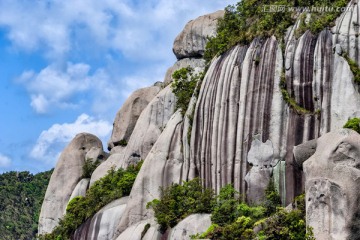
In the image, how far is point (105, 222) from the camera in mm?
41188

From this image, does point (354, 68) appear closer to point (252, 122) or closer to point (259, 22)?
point (252, 122)

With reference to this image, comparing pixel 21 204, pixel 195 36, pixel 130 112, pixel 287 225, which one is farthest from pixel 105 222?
pixel 21 204

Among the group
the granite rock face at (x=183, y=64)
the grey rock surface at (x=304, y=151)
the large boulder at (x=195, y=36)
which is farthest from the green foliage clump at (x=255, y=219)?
the large boulder at (x=195, y=36)

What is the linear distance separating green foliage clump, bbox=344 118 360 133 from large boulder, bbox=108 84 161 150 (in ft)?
66.0

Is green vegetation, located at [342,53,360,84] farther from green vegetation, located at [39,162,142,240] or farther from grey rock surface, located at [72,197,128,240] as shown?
green vegetation, located at [39,162,142,240]

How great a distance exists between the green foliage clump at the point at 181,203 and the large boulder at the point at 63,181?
44.6 feet

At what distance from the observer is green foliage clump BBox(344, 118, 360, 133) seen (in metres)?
31.4

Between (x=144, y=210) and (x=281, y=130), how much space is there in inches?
314

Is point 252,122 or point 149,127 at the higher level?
point 149,127

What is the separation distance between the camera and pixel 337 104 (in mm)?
33406

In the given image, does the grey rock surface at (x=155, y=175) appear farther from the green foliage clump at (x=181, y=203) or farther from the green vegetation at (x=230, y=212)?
the green foliage clump at (x=181, y=203)

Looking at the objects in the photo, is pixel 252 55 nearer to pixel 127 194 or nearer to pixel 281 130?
pixel 281 130

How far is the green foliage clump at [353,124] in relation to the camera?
3142 cm

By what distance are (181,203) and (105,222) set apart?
6200mm
